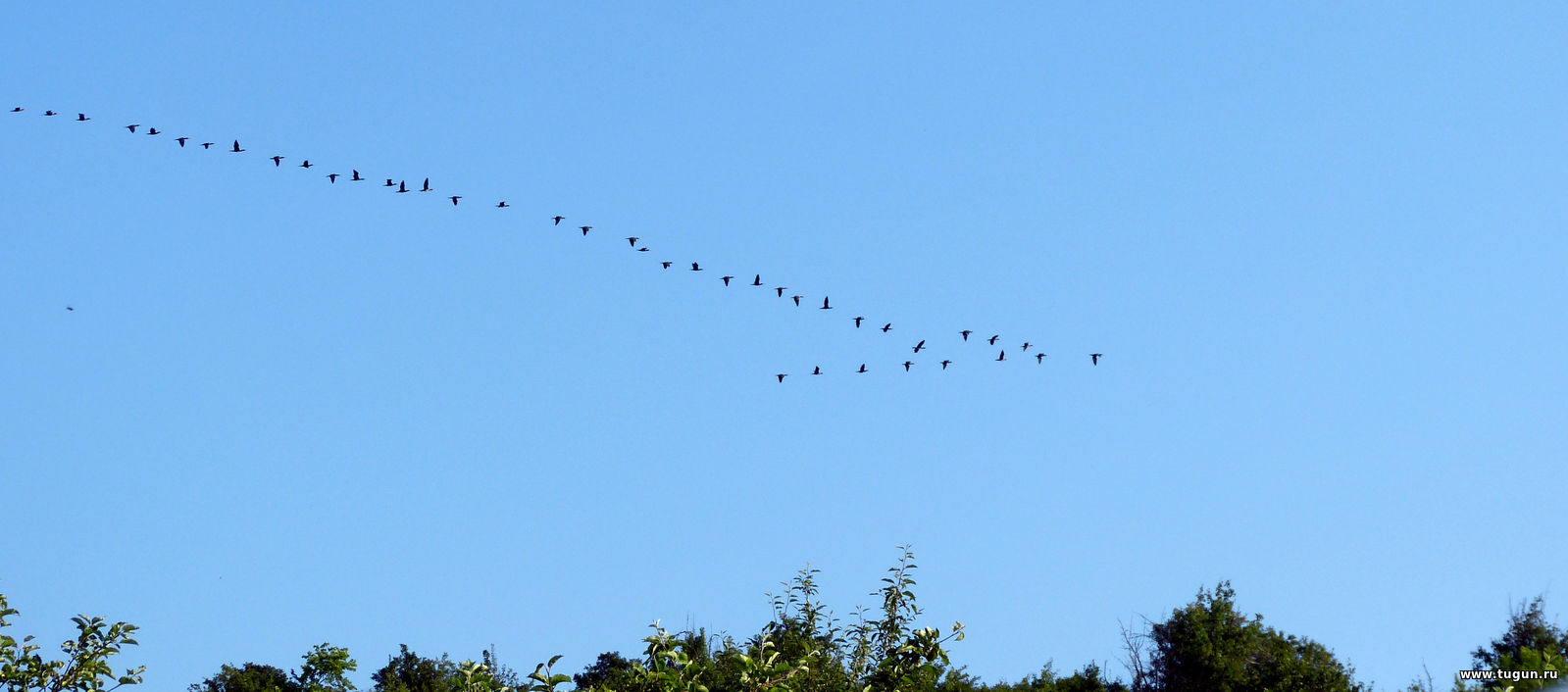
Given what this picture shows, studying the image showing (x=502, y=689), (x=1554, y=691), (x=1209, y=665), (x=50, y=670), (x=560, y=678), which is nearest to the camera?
(x=1554, y=691)

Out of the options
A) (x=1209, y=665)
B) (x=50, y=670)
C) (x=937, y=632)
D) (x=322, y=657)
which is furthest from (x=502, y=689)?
(x=1209, y=665)

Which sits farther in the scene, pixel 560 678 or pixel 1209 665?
pixel 1209 665

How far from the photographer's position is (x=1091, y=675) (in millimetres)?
70375

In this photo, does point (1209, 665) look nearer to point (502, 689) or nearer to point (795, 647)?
point (795, 647)

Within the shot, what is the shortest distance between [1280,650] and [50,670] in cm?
6106

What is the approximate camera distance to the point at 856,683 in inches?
694

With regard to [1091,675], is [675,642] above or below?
below

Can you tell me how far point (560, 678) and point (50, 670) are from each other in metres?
6.73

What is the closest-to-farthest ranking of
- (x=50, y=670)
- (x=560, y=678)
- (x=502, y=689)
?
(x=560, y=678) < (x=502, y=689) < (x=50, y=670)

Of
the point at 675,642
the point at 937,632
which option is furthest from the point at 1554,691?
the point at 675,642

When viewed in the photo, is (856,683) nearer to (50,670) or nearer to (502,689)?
(502,689)

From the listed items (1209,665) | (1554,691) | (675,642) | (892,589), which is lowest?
(1554,691)

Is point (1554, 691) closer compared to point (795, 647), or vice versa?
point (1554, 691)

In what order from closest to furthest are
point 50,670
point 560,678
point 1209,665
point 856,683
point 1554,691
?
1. point 1554,691
2. point 560,678
3. point 50,670
4. point 856,683
5. point 1209,665
